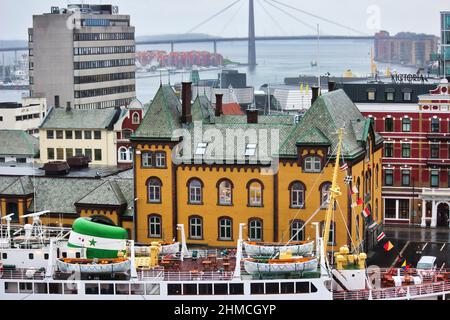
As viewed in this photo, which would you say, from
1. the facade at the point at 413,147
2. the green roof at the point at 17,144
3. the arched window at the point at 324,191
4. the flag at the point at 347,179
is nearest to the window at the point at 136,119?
the green roof at the point at 17,144

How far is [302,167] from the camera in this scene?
216 feet

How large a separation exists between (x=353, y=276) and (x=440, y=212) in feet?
88.0

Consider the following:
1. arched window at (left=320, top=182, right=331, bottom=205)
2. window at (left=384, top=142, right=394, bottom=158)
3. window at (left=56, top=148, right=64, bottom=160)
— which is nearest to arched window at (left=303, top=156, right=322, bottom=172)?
arched window at (left=320, top=182, right=331, bottom=205)

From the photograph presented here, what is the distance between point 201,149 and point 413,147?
62.4 ft

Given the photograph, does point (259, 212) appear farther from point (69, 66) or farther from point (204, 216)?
point (69, 66)

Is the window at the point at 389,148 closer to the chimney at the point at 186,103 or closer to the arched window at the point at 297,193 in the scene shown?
the arched window at the point at 297,193

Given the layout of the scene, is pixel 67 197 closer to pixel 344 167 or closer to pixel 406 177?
pixel 344 167

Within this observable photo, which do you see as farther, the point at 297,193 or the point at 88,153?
the point at 88,153

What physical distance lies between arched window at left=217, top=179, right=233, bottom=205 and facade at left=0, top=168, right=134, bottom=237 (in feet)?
18.4

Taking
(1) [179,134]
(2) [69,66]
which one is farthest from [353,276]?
(2) [69,66]

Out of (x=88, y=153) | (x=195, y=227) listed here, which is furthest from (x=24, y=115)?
(x=195, y=227)

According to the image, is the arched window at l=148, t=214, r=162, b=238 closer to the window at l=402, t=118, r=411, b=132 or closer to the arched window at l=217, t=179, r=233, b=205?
the arched window at l=217, t=179, r=233, b=205

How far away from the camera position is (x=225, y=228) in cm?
6781

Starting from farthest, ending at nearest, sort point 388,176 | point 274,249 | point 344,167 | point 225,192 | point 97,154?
1. point 97,154
2. point 388,176
3. point 225,192
4. point 344,167
5. point 274,249
